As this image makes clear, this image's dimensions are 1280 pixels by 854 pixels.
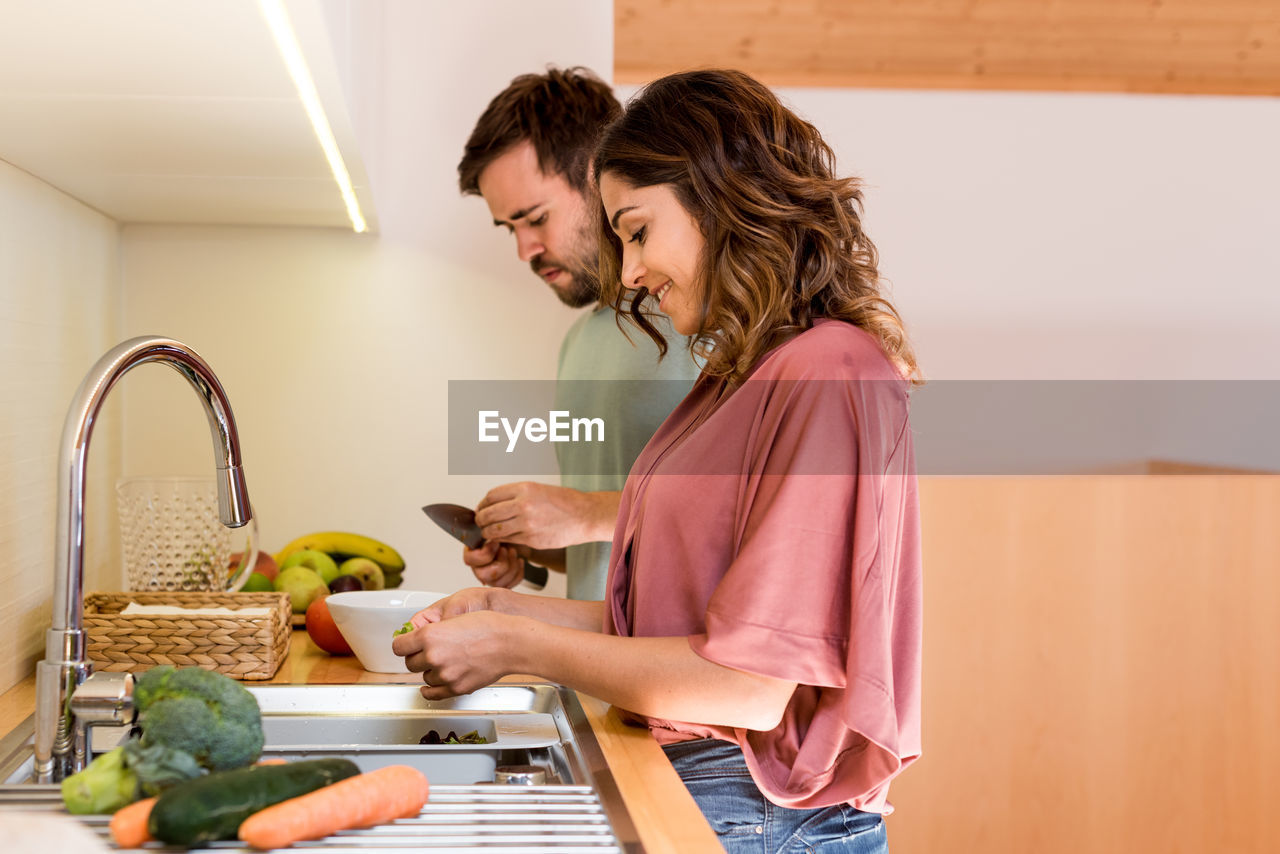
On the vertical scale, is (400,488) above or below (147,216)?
below

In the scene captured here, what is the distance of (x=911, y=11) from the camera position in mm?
2646

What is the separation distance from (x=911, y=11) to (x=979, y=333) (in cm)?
79

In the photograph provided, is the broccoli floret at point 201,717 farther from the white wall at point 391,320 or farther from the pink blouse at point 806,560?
the white wall at point 391,320

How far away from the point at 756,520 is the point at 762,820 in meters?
0.27

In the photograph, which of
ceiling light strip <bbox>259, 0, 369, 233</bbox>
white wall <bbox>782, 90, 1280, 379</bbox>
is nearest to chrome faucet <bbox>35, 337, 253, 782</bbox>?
ceiling light strip <bbox>259, 0, 369, 233</bbox>

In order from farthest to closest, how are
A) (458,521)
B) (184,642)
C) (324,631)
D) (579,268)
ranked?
(579,268) < (458,521) < (324,631) < (184,642)

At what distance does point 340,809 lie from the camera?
68cm

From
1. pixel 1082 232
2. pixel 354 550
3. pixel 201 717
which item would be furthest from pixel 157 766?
pixel 1082 232

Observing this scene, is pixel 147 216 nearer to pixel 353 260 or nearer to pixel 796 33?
pixel 353 260

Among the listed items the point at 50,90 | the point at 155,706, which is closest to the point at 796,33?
the point at 50,90

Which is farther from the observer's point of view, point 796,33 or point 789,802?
point 796,33

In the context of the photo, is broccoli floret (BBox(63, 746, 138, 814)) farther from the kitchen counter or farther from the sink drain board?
the kitchen counter

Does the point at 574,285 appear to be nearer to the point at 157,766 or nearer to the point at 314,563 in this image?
the point at 314,563

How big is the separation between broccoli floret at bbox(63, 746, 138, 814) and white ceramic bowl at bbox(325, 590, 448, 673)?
21.0 inches
